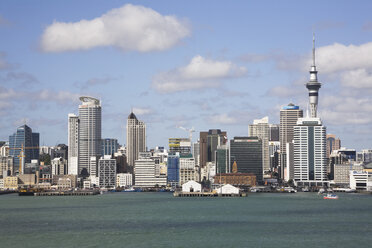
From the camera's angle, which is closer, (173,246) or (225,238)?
(173,246)

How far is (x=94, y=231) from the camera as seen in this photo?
86.8 metres

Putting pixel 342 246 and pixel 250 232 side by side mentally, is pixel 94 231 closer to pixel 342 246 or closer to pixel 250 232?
pixel 250 232

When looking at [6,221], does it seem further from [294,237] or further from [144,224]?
[294,237]

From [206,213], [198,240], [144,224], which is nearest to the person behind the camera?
[198,240]

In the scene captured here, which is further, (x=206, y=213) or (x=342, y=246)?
(x=206, y=213)

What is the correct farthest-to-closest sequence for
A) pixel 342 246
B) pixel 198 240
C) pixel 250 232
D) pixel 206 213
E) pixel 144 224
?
1. pixel 206 213
2. pixel 144 224
3. pixel 250 232
4. pixel 198 240
5. pixel 342 246

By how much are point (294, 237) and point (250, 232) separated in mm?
7387

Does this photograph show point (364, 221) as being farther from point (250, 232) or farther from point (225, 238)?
point (225, 238)

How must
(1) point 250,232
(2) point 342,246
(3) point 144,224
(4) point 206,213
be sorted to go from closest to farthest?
(2) point 342,246
(1) point 250,232
(3) point 144,224
(4) point 206,213

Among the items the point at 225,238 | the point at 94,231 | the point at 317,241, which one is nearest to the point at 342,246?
the point at 317,241

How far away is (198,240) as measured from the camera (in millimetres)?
78250

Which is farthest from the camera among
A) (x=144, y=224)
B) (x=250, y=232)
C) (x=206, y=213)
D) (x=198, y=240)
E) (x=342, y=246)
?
(x=206, y=213)

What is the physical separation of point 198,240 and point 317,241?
12.9 metres

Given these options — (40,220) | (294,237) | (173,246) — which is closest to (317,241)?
(294,237)
